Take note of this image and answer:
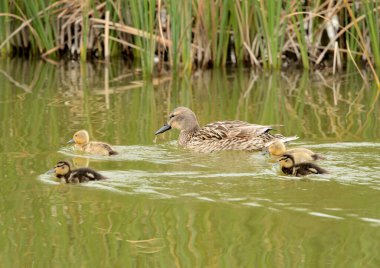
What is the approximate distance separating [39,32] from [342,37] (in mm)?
4045

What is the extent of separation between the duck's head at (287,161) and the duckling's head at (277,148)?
2.02 feet

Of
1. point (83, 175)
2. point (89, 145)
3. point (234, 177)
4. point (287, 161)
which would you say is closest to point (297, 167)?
point (287, 161)

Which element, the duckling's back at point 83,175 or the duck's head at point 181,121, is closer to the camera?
the duckling's back at point 83,175

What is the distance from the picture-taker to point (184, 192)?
652cm

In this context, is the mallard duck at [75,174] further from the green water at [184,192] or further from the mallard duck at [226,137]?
the mallard duck at [226,137]

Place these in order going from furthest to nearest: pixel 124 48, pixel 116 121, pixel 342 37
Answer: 1. pixel 124 48
2. pixel 342 37
3. pixel 116 121

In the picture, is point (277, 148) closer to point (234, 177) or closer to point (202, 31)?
point (234, 177)

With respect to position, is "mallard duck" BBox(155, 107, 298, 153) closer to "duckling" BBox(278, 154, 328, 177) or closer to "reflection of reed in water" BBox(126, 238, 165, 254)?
"duckling" BBox(278, 154, 328, 177)

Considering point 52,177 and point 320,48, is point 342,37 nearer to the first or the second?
point 320,48

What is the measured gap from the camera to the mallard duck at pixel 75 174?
22.4 feet

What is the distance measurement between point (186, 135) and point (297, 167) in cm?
205

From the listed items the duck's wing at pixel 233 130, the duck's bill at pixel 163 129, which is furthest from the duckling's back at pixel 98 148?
the duck's wing at pixel 233 130

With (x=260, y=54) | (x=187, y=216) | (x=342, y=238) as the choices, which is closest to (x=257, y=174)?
(x=187, y=216)

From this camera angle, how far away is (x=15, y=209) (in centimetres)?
630
